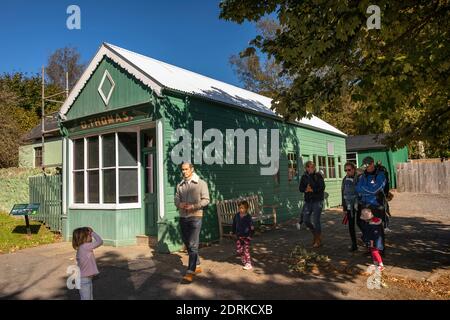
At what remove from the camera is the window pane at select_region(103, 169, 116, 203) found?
10.4m

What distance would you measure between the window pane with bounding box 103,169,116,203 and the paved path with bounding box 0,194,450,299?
1443 millimetres

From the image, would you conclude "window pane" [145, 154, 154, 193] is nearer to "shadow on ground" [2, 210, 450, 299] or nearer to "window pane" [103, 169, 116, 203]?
"window pane" [103, 169, 116, 203]

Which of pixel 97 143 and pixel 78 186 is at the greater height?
pixel 97 143

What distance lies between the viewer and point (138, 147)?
10.6 meters

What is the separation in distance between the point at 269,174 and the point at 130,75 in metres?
6.04

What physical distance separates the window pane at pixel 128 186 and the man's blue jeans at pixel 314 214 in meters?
4.85

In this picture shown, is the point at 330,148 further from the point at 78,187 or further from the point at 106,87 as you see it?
the point at 78,187

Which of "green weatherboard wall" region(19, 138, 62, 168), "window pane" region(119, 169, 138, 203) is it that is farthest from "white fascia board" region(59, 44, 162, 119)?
"green weatherboard wall" region(19, 138, 62, 168)

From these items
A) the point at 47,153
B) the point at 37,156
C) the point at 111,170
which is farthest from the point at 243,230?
the point at 37,156

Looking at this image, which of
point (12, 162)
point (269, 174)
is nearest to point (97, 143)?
point (269, 174)

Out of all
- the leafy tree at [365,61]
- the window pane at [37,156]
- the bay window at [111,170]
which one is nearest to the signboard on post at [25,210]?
the bay window at [111,170]

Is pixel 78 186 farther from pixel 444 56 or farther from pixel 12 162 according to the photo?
pixel 12 162

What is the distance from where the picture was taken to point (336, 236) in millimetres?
10039
